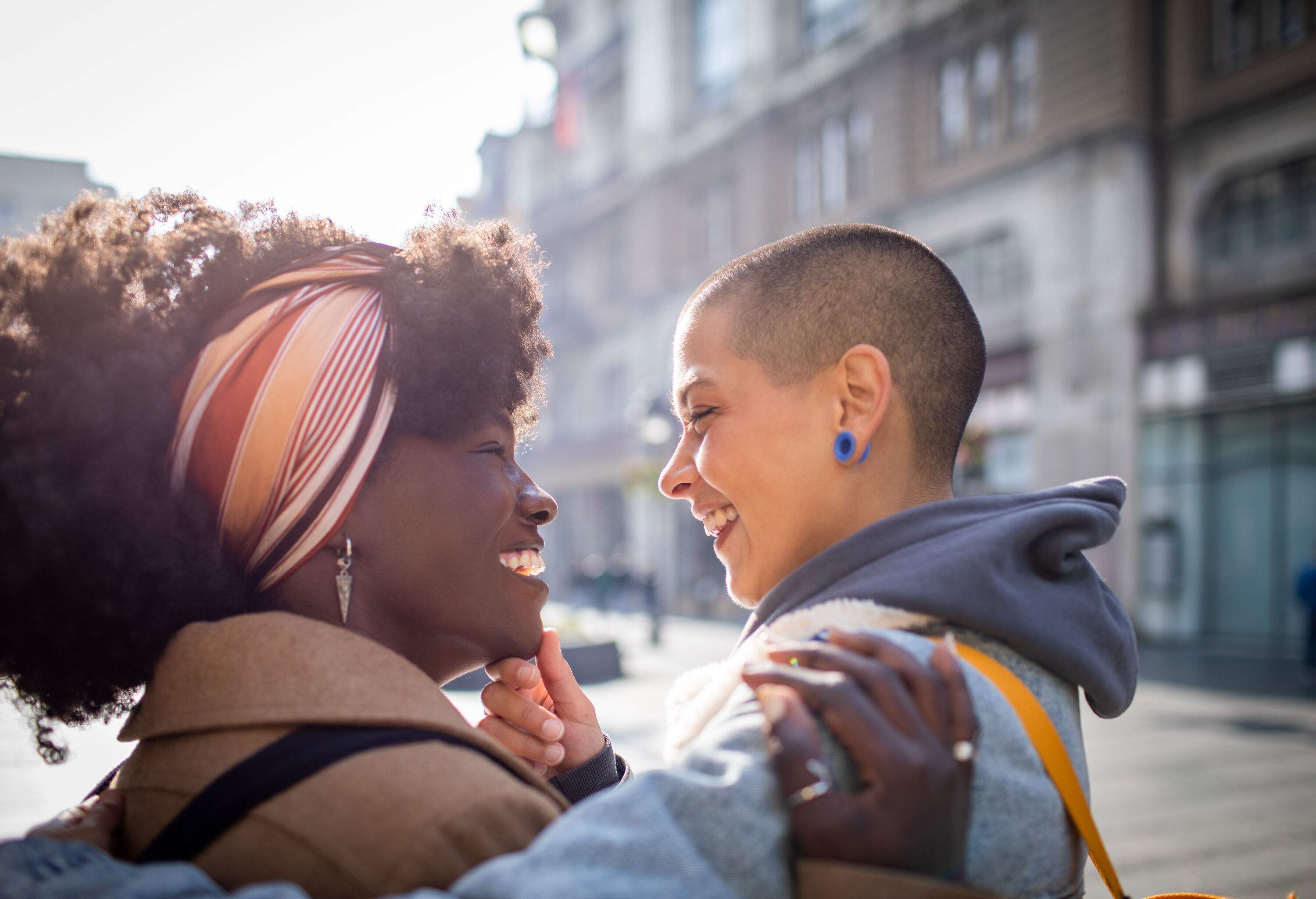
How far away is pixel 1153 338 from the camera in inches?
645

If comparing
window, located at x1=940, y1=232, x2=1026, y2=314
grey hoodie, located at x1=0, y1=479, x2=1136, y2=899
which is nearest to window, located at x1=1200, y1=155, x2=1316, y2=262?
window, located at x1=940, y1=232, x2=1026, y2=314

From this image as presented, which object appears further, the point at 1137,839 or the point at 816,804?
the point at 1137,839

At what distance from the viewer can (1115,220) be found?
16453 millimetres

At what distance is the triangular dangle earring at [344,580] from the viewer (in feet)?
5.53

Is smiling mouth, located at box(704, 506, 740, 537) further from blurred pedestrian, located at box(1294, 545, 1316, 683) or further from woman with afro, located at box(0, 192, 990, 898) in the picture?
blurred pedestrian, located at box(1294, 545, 1316, 683)

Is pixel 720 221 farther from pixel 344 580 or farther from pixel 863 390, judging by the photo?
pixel 344 580

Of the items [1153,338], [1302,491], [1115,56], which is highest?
[1115,56]

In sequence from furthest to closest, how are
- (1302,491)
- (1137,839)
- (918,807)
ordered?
1. (1302,491)
2. (1137,839)
3. (918,807)

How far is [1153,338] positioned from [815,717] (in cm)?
1727

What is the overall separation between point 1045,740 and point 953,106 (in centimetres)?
1996

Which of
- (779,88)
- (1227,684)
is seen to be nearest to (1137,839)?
(1227,684)

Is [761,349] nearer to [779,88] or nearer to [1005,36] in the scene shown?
[1005,36]

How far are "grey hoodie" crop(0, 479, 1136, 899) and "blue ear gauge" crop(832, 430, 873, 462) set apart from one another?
0.24 metres

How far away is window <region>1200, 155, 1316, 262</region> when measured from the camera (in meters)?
14.8
